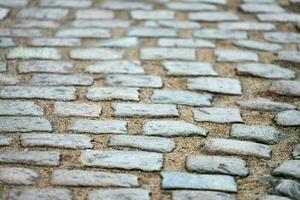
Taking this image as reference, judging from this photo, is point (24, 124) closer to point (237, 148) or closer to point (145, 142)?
point (145, 142)

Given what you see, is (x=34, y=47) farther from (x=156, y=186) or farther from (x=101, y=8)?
(x=156, y=186)

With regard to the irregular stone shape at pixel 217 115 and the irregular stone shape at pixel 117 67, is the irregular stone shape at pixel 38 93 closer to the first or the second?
the irregular stone shape at pixel 117 67

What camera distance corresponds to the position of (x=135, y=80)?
11.3 feet

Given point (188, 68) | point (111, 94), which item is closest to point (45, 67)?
point (111, 94)

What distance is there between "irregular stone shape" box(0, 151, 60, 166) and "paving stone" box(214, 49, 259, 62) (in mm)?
1585

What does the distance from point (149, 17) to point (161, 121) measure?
1.74m

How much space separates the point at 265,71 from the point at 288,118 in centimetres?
63

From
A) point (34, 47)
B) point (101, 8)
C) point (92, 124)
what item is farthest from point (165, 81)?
point (101, 8)

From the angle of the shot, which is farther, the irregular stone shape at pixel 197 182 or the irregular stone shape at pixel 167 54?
the irregular stone shape at pixel 167 54

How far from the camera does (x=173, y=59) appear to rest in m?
3.76

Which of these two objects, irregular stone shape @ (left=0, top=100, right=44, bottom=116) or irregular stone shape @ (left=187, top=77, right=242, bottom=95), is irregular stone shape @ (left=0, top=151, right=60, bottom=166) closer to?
irregular stone shape @ (left=0, top=100, right=44, bottom=116)

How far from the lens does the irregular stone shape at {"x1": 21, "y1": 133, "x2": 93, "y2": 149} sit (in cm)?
270

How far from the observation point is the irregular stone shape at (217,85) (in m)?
3.34

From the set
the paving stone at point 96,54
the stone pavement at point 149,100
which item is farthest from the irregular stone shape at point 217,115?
the paving stone at point 96,54
